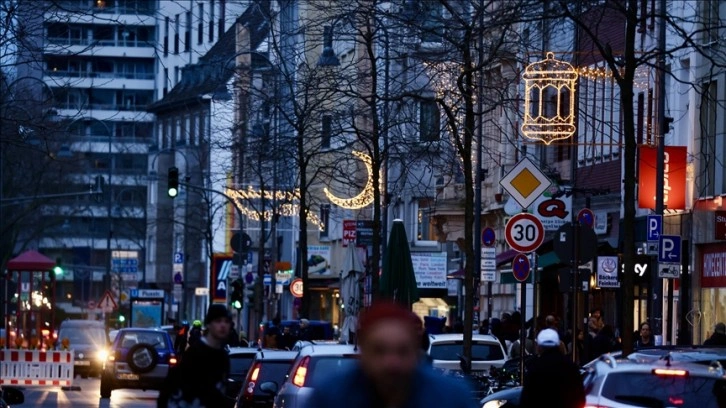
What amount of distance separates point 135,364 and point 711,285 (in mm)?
11767

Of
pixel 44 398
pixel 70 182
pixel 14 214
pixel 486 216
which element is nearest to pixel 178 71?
pixel 70 182

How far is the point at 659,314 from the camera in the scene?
3481 cm

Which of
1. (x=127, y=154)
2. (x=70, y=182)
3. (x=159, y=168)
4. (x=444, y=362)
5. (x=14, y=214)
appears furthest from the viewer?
(x=127, y=154)

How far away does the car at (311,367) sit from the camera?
18078 mm

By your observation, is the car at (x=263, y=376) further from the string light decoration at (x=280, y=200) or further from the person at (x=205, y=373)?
the string light decoration at (x=280, y=200)

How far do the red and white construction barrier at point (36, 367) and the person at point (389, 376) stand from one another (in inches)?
1195

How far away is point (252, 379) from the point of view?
73.4ft

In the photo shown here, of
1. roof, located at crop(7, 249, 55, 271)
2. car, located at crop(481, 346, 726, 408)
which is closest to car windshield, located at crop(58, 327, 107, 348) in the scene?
roof, located at crop(7, 249, 55, 271)

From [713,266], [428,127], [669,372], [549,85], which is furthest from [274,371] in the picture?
[713,266]

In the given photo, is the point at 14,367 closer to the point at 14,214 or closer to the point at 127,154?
the point at 14,214

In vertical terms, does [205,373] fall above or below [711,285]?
below

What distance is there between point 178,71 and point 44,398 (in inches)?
3630

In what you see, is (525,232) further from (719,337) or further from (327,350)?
(327,350)

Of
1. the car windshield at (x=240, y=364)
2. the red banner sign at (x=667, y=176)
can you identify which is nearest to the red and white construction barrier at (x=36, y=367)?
the car windshield at (x=240, y=364)
